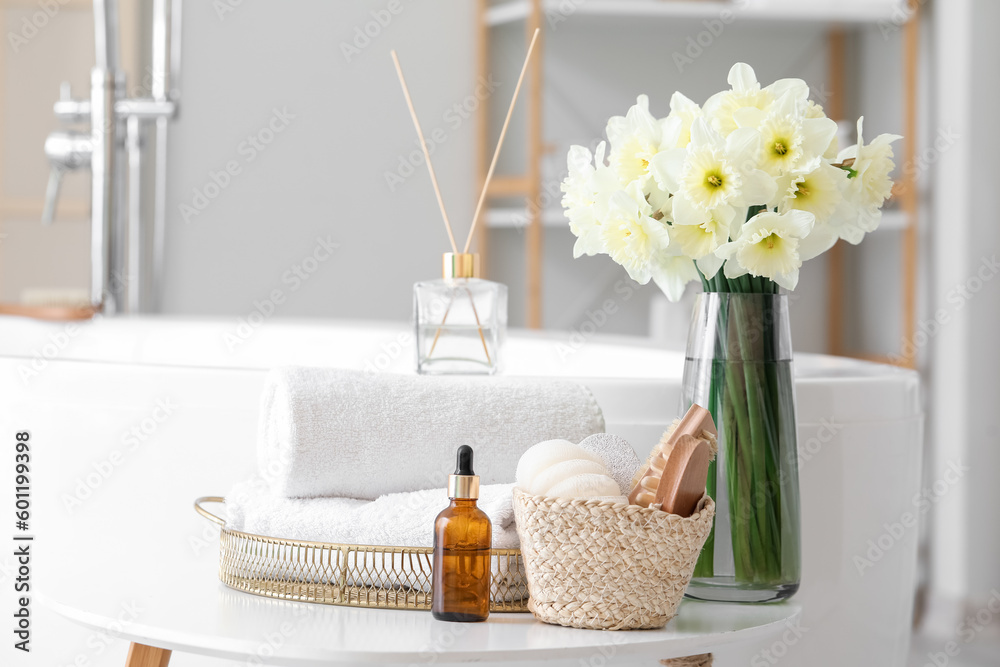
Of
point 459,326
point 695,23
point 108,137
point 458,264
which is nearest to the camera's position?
point 458,264

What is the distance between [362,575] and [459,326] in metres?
0.37

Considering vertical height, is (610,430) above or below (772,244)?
below

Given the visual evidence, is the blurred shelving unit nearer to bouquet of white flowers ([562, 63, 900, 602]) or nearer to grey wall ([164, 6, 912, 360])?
grey wall ([164, 6, 912, 360])

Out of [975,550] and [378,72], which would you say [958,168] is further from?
[378,72]

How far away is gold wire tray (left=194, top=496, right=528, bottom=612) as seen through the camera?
584 mm

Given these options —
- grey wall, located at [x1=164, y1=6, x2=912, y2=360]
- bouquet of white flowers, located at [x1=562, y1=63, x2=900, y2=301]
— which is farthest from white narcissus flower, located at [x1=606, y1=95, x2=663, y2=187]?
grey wall, located at [x1=164, y1=6, x2=912, y2=360]

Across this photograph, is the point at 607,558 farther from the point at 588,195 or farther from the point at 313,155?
the point at 313,155

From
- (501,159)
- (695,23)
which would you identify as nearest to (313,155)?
(501,159)

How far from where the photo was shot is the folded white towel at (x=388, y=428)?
0.63 m

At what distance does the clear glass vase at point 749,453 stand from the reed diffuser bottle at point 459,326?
1.00 feet

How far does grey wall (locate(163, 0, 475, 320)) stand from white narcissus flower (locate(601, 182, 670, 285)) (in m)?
1.70

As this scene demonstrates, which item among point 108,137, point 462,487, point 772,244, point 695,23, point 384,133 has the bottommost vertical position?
point 462,487

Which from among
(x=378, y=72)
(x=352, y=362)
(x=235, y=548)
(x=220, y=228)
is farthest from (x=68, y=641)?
(x=378, y=72)

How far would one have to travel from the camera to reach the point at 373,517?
2.00 ft
